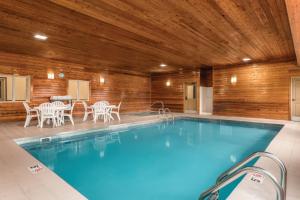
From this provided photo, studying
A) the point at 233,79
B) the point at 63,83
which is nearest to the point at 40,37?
the point at 63,83

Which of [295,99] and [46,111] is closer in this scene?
[46,111]

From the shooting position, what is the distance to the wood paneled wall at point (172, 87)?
11064 mm

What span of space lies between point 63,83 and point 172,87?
644 centimetres

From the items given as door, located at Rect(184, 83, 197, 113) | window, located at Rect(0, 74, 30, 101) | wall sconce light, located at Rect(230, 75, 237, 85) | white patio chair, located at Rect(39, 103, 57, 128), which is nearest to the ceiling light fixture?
window, located at Rect(0, 74, 30, 101)

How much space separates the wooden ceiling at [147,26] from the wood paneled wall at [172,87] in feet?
15.4

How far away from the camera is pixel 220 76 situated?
970 centimetres

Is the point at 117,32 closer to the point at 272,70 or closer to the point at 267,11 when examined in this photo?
the point at 267,11

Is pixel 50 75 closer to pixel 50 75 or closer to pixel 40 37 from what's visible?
pixel 50 75

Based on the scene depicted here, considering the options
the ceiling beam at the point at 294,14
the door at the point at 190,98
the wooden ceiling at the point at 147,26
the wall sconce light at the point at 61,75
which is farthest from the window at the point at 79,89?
the ceiling beam at the point at 294,14

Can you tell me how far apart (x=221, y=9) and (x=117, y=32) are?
242 cm

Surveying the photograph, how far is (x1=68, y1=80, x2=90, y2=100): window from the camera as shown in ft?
29.8

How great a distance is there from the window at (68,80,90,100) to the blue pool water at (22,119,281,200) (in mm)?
3813

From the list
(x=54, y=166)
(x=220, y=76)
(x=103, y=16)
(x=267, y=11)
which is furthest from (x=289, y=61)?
(x=54, y=166)

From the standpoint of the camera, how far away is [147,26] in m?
4.07
